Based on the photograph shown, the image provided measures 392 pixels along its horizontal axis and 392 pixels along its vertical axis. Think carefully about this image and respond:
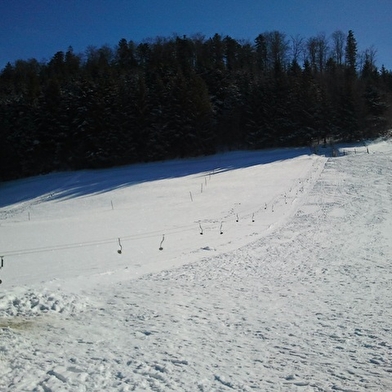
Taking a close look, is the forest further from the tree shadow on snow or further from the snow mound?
the snow mound

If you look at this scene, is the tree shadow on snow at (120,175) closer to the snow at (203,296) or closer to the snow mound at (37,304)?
the snow at (203,296)

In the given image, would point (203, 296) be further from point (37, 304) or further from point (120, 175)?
point (120, 175)

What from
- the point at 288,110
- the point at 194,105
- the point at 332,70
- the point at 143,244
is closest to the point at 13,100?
the point at 194,105

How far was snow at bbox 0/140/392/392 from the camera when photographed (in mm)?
6062

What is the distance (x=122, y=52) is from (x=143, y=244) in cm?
7686

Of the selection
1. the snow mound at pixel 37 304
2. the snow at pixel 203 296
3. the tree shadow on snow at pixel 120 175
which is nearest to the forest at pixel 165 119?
the tree shadow on snow at pixel 120 175

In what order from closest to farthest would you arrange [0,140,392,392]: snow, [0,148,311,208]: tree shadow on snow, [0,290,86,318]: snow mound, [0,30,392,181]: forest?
1. [0,140,392,392]: snow
2. [0,290,86,318]: snow mound
3. [0,148,311,208]: tree shadow on snow
4. [0,30,392,181]: forest

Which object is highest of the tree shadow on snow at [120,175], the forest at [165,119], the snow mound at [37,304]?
the forest at [165,119]

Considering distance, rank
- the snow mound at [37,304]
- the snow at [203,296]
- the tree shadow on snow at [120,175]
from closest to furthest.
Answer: the snow at [203,296] < the snow mound at [37,304] < the tree shadow on snow at [120,175]

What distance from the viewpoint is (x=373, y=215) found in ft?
72.4

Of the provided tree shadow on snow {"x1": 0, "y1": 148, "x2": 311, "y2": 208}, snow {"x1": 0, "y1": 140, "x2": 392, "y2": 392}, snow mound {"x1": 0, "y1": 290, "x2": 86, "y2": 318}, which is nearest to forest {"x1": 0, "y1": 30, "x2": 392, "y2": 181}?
tree shadow on snow {"x1": 0, "y1": 148, "x2": 311, "y2": 208}

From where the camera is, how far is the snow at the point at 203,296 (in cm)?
606

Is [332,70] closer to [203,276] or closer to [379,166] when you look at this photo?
[379,166]

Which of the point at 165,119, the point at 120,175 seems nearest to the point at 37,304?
the point at 120,175
